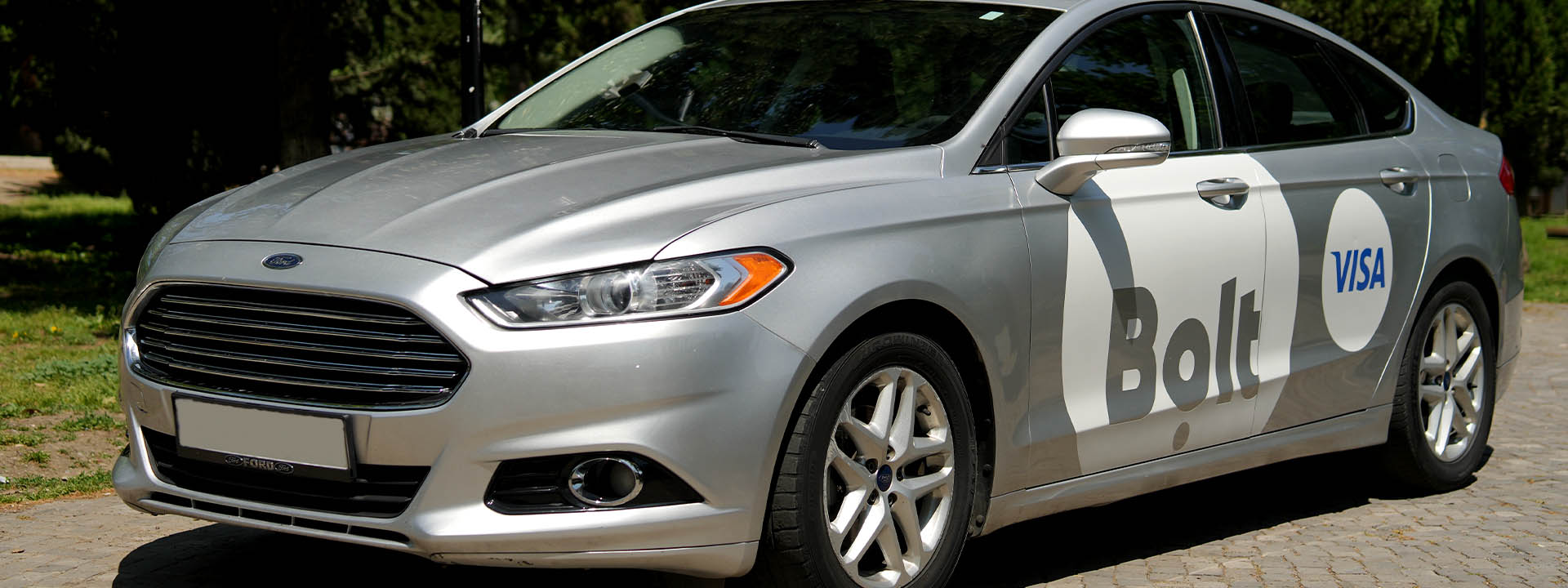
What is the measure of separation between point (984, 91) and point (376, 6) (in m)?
13.1

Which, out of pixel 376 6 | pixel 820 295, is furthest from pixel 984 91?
pixel 376 6

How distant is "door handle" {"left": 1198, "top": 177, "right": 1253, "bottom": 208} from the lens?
504cm

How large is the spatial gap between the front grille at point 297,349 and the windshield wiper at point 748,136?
50.1 inches

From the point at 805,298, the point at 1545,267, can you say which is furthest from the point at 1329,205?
the point at 1545,267

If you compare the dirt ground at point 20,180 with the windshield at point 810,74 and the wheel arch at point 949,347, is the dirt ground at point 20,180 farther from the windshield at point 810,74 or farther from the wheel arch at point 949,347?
the wheel arch at point 949,347

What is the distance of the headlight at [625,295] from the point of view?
3.59 m

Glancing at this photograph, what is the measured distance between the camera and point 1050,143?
474cm

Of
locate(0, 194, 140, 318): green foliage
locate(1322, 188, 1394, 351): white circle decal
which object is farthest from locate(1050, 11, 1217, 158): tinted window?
locate(0, 194, 140, 318): green foliage

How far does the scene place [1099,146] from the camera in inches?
176

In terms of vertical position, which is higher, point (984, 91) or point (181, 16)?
point (984, 91)

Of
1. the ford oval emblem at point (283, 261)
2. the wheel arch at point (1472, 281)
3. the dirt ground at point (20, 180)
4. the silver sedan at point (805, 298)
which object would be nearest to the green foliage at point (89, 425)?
the silver sedan at point (805, 298)

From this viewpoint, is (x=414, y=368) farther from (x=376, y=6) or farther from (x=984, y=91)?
(x=376, y=6)

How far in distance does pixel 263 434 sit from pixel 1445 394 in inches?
175

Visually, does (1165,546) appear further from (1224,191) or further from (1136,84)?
(1136,84)
